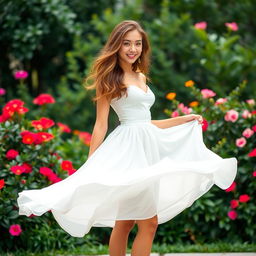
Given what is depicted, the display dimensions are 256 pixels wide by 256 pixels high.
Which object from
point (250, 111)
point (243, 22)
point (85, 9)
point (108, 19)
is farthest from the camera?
point (243, 22)

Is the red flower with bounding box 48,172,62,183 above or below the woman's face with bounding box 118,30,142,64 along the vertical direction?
below

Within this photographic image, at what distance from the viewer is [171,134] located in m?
3.97

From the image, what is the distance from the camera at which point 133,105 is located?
3805mm

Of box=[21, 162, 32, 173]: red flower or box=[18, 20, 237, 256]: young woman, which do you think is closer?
box=[18, 20, 237, 256]: young woman

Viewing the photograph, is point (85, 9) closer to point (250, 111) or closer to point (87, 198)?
point (250, 111)

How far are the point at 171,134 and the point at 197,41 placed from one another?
15.5ft

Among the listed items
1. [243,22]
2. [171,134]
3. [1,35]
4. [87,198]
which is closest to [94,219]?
[87,198]

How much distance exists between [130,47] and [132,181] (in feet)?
2.96

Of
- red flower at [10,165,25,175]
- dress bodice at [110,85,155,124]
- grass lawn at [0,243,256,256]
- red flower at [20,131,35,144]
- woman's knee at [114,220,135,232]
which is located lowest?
grass lawn at [0,243,256,256]

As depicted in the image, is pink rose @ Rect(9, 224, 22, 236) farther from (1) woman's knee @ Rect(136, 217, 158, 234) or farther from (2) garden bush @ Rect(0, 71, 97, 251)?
(1) woman's knee @ Rect(136, 217, 158, 234)

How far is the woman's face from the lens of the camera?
3799 millimetres

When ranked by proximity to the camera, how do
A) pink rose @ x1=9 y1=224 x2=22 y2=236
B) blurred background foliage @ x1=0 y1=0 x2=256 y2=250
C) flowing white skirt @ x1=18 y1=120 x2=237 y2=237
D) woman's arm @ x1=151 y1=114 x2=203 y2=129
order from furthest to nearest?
blurred background foliage @ x1=0 y1=0 x2=256 y2=250
pink rose @ x1=9 y1=224 x2=22 y2=236
woman's arm @ x1=151 y1=114 x2=203 y2=129
flowing white skirt @ x1=18 y1=120 x2=237 y2=237

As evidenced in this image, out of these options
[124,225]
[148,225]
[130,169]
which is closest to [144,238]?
A: [148,225]

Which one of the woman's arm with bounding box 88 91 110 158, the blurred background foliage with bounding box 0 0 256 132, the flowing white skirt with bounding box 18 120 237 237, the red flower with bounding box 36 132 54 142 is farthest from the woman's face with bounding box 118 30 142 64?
the blurred background foliage with bounding box 0 0 256 132
